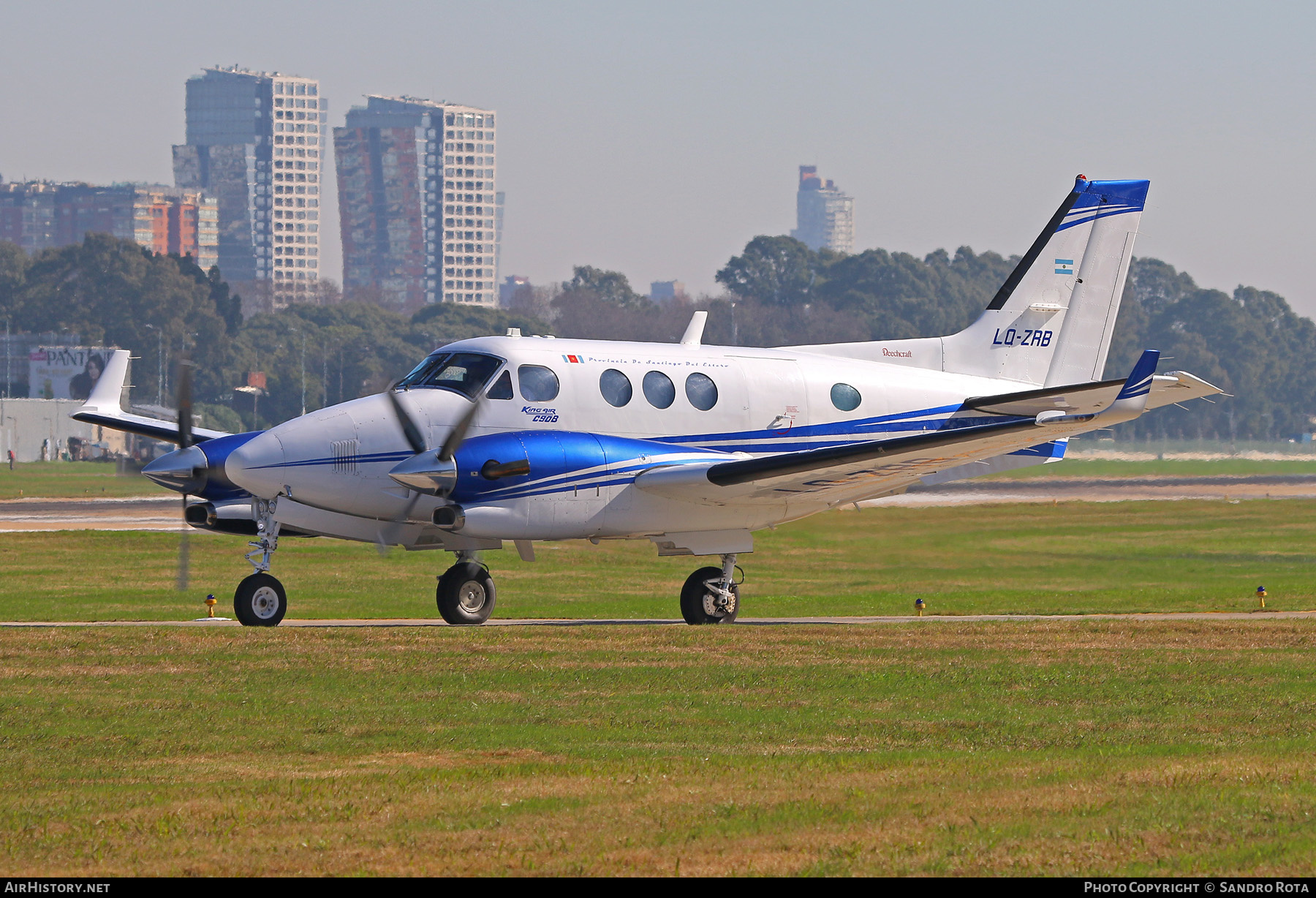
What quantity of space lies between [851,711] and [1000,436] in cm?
830

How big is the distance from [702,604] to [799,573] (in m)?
21.6

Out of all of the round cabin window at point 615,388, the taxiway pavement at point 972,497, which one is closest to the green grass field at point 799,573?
the taxiway pavement at point 972,497

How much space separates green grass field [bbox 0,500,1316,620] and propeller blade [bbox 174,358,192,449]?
4.43 meters

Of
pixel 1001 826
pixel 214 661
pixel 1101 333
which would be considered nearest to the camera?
pixel 1001 826

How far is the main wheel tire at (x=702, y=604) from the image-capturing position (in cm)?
2536

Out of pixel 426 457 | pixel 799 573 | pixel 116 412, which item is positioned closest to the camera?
pixel 426 457

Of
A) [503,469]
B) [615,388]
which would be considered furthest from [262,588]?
[615,388]

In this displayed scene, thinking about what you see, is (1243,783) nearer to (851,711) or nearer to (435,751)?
(851,711)

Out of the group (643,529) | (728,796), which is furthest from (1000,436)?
(728,796)

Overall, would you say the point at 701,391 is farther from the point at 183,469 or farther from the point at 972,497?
the point at 972,497

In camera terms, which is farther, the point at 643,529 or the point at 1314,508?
the point at 1314,508

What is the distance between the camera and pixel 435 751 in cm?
1355

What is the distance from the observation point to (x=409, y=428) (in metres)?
22.9

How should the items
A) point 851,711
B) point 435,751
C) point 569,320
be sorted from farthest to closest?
point 569,320, point 851,711, point 435,751
